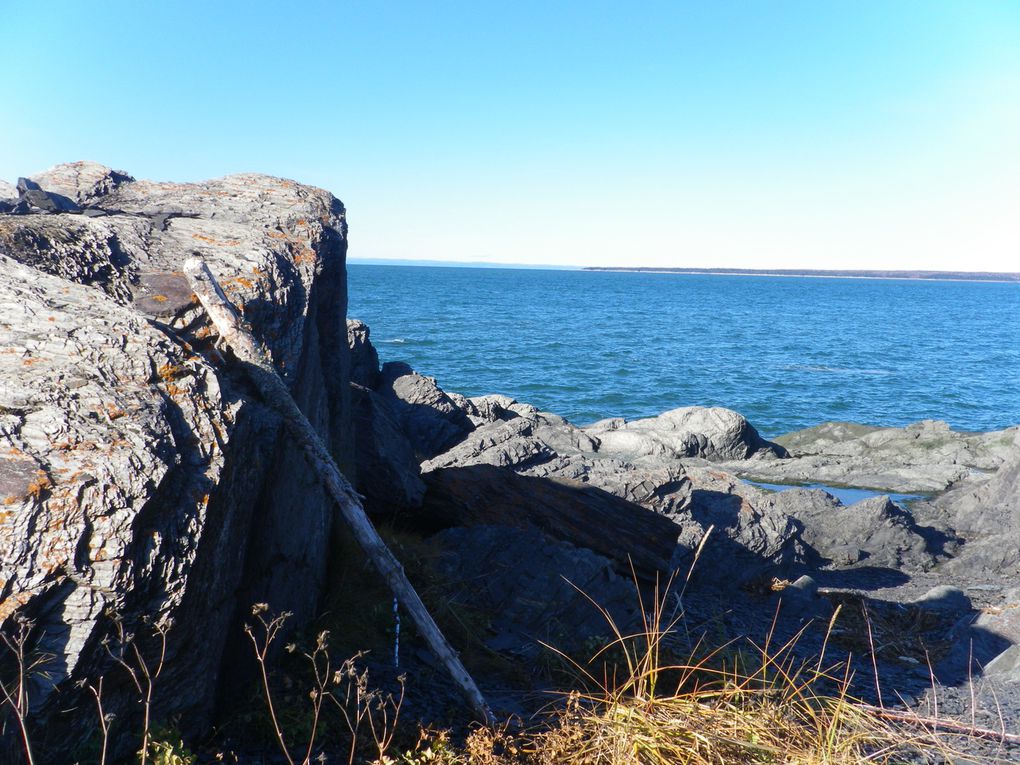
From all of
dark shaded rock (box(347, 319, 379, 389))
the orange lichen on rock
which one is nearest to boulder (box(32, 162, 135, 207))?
the orange lichen on rock

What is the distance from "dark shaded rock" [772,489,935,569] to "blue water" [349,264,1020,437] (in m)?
16.3

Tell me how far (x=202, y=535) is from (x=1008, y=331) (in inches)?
4043

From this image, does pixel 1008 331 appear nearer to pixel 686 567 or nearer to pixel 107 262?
pixel 686 567

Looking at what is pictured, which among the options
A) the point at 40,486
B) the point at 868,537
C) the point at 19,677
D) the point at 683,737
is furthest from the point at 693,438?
the point at 19,677

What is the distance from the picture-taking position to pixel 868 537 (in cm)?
1465

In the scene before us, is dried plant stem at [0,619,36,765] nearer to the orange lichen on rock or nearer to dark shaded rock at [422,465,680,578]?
the orange lichen on rock

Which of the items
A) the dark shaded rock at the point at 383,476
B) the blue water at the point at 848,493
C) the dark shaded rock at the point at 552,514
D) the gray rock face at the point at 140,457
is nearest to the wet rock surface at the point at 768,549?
the dark shaded rock at the point at 552,514

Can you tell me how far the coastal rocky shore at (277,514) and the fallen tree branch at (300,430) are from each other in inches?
4.8

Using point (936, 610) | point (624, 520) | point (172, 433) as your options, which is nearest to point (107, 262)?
point (172, 433)

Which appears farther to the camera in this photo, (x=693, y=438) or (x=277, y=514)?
(x=693, y=438)

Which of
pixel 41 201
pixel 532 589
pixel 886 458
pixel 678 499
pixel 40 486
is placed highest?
pixel 41 201

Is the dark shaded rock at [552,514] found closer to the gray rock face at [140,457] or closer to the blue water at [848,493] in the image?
the gray rock face at [140,457]

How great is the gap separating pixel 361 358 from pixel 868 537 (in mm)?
13906

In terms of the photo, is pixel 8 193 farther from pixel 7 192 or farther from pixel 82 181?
pixel 82 181
